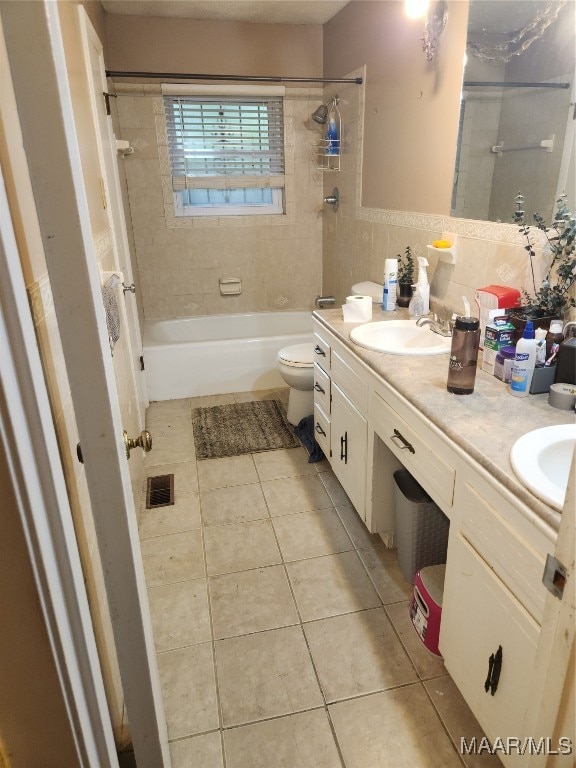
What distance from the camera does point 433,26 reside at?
2.06 m

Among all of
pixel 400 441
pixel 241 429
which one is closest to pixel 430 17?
pixel 400 441

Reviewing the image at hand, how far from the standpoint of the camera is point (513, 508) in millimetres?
1012

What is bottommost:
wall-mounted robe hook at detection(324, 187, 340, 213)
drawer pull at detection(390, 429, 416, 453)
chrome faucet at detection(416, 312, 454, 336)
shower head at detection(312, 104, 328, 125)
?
drawer pull at detection(390, 429, 416, 453)

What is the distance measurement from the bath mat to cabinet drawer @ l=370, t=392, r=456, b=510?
1.26 meters

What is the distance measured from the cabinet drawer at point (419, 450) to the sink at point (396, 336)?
32 cm

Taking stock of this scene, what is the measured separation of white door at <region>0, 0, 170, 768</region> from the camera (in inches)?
22.9

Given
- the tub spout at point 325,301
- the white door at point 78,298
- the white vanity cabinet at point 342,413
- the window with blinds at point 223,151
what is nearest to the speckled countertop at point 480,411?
the white vanity cabinet at point 342,413

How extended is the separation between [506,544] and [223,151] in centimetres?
359

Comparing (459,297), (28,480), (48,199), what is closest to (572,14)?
(459,297)

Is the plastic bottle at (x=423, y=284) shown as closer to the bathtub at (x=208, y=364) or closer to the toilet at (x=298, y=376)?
the toilet at (x=298, y=376)

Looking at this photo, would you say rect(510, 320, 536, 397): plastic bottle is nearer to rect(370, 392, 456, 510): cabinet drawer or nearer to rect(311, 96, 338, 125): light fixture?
rect(370, 392, 456, 510): cabinet drawer

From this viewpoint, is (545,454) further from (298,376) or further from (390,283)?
(298,376)

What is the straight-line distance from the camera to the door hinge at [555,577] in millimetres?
620

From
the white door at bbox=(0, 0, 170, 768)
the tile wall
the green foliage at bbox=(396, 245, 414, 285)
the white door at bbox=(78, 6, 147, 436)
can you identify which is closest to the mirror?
the green foliage at bbox=(396, 245, 414, 285)
